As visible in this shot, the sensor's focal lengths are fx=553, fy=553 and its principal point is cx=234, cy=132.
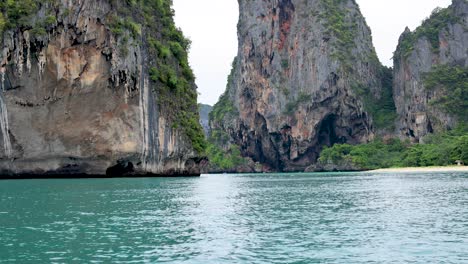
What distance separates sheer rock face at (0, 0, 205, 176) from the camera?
58438 millimetres

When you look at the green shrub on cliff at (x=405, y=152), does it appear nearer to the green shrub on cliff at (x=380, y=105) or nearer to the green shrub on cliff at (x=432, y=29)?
the green shrub on cliff at (x=380, y=105)

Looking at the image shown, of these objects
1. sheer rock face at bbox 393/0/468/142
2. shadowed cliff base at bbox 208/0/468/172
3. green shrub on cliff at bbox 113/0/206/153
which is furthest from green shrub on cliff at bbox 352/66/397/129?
green shrub on cliff at bbox 113/0/206/153

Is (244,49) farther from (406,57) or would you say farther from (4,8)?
(4,8)

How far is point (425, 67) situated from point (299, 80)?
107 feet

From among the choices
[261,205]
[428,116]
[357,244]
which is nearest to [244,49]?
[428,116]

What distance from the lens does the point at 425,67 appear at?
419 ft

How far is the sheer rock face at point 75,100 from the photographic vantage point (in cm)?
5844

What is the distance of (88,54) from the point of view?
61.8 m

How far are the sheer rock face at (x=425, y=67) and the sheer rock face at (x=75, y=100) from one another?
7685 cm

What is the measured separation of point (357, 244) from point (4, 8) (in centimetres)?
5226

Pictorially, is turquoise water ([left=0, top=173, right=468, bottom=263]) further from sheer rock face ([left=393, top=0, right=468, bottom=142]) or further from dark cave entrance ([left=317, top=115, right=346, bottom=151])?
dark cave entrance ([left=317, top=115, right=346, bottom=151])

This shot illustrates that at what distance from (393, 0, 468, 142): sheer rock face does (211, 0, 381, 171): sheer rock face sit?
1078 cm

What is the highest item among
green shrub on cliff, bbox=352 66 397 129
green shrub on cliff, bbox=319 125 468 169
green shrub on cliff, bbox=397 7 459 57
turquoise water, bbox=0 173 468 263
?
green shrub on cliff, bbox=397 7 459 57

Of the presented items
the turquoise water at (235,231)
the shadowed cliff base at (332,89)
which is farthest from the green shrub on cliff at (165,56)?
the shadowed cliff base at (332,89)
